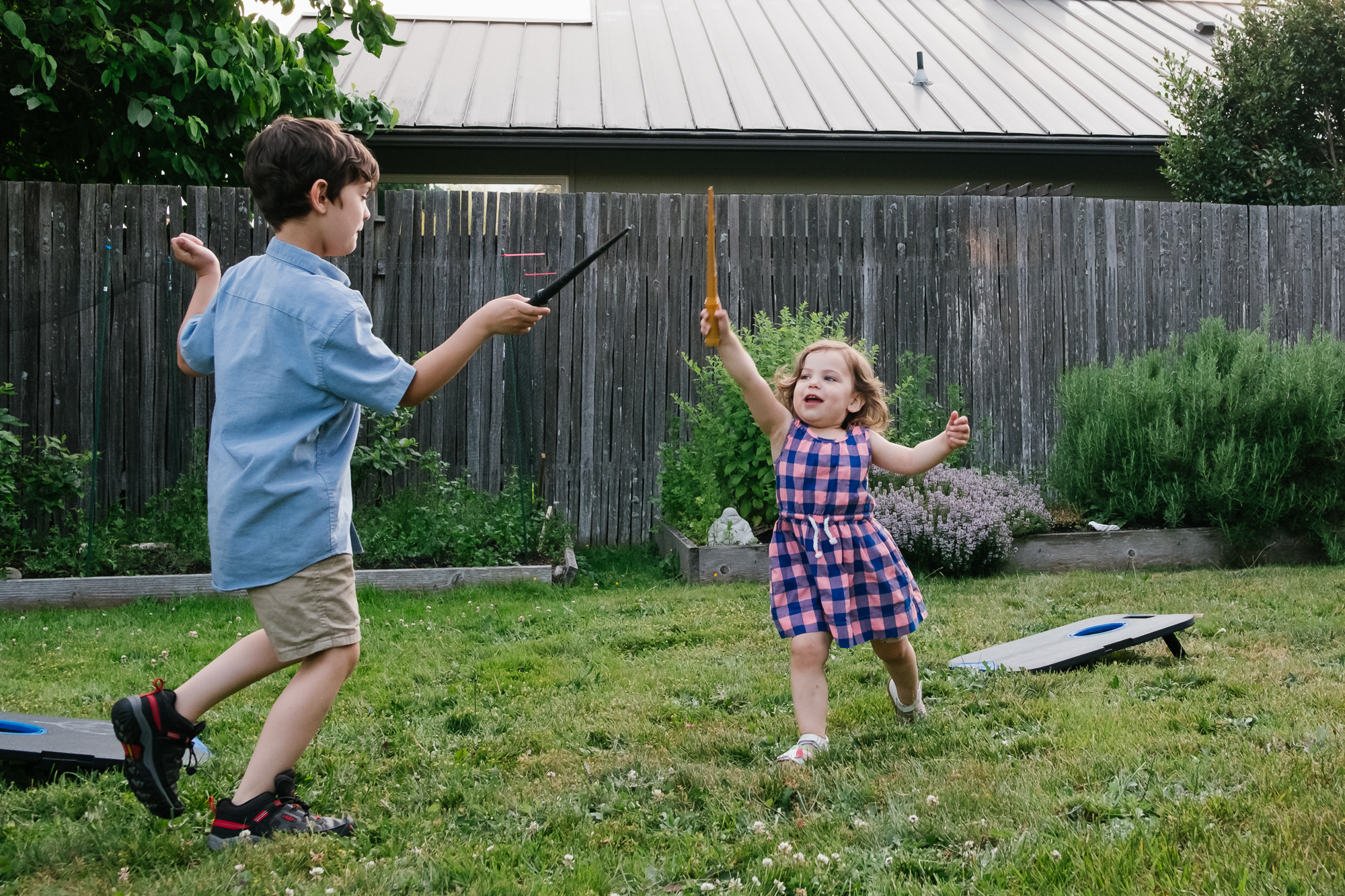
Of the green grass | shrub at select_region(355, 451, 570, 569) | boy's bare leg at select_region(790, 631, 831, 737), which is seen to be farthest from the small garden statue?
boy's bare leg at select_region(790, 631, 831, 737)

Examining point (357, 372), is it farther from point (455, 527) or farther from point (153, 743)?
point (455, 527)

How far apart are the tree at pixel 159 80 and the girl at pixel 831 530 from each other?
189 inches

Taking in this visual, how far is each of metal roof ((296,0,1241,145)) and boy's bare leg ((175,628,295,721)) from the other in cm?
755

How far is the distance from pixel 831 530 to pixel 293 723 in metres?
1.65

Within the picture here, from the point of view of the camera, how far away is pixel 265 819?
2369mm

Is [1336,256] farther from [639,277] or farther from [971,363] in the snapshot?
[639,277]

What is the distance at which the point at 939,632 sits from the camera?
4590mm

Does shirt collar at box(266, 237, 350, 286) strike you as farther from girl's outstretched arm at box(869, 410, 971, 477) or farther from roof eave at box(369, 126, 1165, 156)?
roof eave at box(369, 126, 1165, 156)

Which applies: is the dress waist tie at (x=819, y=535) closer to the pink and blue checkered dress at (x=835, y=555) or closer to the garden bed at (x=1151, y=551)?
the pink and blue checkered dress at (x=835, y=555)

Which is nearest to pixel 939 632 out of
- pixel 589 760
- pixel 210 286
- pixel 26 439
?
pixel 589 760

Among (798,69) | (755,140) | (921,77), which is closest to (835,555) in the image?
(755,140)

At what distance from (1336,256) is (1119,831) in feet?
24.5

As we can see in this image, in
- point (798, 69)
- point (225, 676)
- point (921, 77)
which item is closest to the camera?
point (225, 676)

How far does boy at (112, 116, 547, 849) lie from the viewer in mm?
2373
